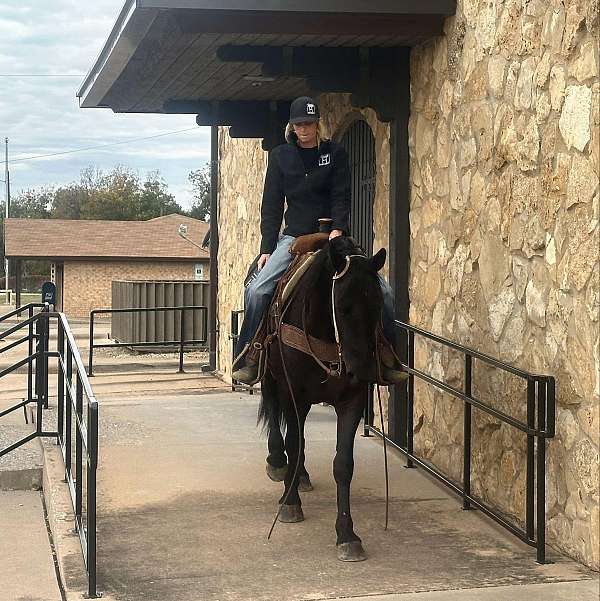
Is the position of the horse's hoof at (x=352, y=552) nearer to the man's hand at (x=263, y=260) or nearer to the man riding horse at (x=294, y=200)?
the man riding horse at (x=294, y=200)

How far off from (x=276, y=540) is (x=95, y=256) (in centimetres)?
4057

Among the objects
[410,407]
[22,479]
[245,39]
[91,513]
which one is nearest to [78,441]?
[91,513]

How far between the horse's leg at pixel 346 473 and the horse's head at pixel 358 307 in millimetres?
568

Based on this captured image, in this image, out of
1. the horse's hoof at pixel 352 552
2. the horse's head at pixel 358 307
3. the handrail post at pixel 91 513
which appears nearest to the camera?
the handrail post at pixel 91 513

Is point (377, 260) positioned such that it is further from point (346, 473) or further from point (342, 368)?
point (346, 473)

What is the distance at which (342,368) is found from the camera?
577 centimetres

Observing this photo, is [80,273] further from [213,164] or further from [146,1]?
[146,1]

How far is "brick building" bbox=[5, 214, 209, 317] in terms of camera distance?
45312 mm

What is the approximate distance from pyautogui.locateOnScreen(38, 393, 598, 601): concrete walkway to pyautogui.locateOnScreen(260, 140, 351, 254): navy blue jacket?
1910 mm

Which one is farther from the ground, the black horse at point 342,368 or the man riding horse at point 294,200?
the man riding horse at point 294,200

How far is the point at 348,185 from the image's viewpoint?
664cm

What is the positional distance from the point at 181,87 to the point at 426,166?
380 centimetres

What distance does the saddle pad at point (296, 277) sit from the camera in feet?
19.4

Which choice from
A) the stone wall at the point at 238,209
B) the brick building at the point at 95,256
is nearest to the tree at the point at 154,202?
the brick building at the point at 95,256
